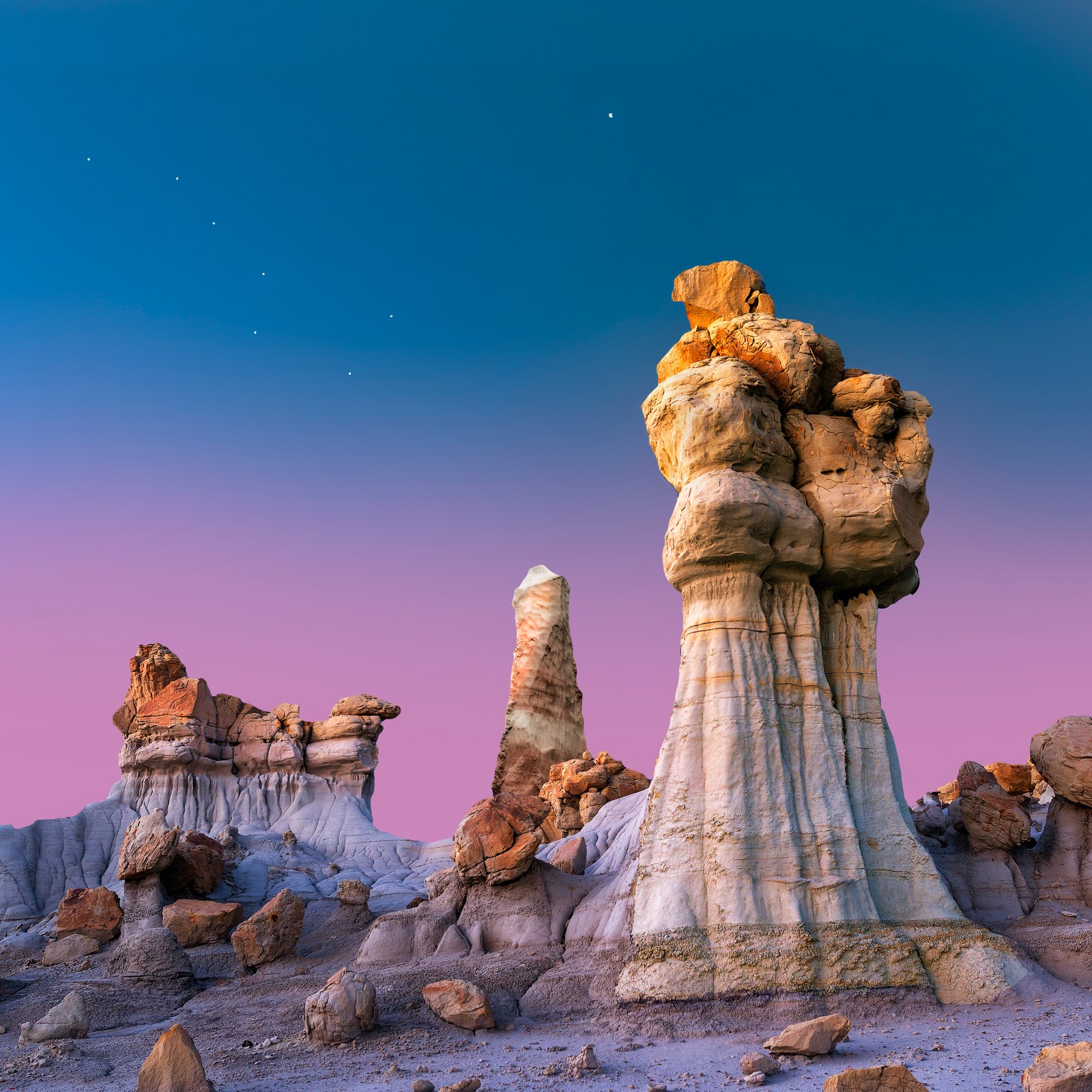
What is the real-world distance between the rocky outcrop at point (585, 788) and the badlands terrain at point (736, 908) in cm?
406

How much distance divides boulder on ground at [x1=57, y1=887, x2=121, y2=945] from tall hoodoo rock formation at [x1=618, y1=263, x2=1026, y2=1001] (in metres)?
11.3

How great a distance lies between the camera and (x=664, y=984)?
851 cm

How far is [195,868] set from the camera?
17609 mm

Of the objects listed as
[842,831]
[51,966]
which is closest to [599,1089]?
[842,831]

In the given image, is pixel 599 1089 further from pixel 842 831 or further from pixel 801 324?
pixel 801 324

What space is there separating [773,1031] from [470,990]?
2.88 m

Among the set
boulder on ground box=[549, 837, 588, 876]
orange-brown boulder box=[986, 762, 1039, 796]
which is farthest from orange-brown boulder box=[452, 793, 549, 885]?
orange-brown boulder box=[986, 762, 1039, 796]

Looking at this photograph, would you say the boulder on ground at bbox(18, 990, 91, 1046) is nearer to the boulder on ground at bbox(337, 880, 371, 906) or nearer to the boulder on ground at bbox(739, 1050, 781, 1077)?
the boulder on ground at bbox(337, 880, 371, 906)

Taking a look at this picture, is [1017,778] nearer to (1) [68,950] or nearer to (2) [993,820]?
(2) [993,820]

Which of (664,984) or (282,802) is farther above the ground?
(282,802)

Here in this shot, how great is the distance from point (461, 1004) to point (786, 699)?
4.53 meters

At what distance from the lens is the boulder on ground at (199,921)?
48.4 feet

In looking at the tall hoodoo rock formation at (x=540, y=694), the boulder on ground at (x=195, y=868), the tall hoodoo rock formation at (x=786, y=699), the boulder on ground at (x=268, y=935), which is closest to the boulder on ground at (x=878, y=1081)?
the tall hoodoo rock formation at (x=786, y=699)

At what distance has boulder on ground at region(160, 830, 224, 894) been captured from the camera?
1719 centimetres
